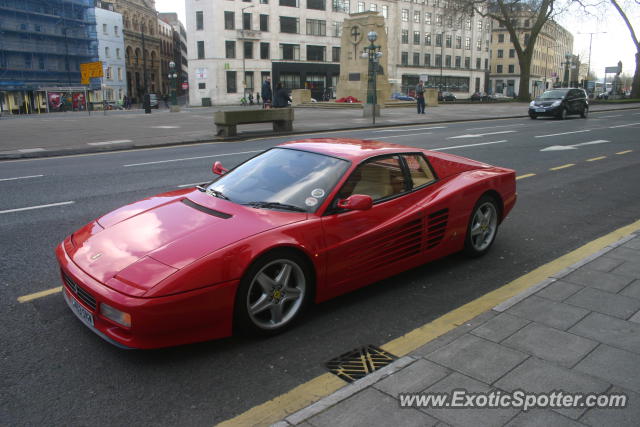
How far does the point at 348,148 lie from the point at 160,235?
190 cm

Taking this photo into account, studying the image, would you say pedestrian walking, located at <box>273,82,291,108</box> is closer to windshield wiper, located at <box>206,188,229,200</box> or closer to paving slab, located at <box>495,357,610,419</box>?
windshield wiper, located at <box>206,188,229,200</box>

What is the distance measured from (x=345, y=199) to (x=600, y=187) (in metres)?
6.91

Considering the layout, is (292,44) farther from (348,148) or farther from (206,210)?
(206,210)

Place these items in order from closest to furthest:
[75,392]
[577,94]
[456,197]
Result: [75,392], [456,197], [577,94]

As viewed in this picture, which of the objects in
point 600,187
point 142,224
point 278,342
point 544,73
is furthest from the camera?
point 544,73

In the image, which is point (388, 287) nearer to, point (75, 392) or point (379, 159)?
point (379, 159)

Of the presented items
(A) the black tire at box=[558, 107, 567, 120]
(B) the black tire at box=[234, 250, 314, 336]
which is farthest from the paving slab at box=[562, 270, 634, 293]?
(A) the black tire at box=[558, 107, 567, 120]

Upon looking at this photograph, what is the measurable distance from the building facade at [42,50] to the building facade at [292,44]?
496 inches

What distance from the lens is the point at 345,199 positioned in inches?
163

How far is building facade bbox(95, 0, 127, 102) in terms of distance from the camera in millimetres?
70250

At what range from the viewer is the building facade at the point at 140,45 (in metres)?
79.2

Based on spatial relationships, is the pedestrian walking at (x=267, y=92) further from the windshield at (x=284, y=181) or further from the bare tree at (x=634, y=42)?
the bare tree at (x=634, y=42)

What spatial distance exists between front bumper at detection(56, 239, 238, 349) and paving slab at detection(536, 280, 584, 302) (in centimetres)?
244

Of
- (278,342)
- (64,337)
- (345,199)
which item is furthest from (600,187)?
(64,337)
